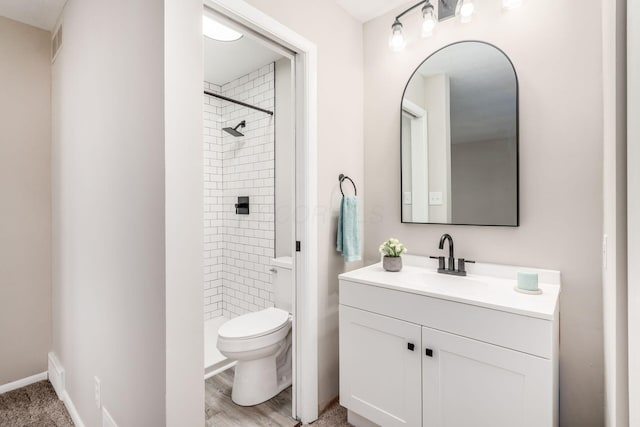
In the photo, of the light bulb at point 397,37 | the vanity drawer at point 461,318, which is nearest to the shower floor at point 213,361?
the vanity drawer at point 461,318

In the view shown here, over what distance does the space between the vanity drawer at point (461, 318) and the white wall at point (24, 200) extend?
7.41 feet

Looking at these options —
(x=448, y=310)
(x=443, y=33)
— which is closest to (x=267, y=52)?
(x=443, y=33)

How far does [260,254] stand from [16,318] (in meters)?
1.75

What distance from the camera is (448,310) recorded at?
52.1 inches

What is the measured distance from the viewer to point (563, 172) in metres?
1.47

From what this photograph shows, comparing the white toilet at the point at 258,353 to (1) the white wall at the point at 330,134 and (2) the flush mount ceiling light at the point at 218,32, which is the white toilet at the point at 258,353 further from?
(2) the flush mount ceiling light at the point at 218,32

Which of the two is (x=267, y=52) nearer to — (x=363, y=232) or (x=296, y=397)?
(x=363, y=232)

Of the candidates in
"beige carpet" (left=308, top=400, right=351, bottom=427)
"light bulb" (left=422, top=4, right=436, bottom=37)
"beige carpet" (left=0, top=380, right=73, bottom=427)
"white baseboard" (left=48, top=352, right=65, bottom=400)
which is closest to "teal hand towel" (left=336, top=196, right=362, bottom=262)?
"beige carpet" (left=308, top=400, right=351, bottom=427)

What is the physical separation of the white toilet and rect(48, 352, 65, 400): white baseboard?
1.07 m

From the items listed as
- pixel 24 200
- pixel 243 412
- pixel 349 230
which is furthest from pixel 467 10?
pixel 24 200

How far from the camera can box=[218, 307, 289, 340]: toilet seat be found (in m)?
1.90

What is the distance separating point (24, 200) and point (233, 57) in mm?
1864

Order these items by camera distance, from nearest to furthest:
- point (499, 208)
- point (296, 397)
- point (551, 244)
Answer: point (551, 244), point (499, 208), point (296, 397)

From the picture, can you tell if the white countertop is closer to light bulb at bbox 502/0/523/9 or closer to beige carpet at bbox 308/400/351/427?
beige carpet at bbox 308/400/351/427
